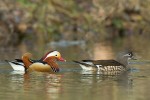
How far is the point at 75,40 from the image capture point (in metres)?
34.0

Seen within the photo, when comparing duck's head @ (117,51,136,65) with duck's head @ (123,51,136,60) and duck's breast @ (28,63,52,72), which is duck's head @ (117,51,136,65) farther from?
duck's breast @ (28,63,52,72)

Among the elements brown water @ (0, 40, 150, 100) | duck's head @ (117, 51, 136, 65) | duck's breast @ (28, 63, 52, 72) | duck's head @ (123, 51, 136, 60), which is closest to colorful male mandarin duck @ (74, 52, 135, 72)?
brown water @ (0, 40, 150, 100)

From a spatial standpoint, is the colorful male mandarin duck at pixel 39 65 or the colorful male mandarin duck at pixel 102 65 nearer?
the colorful male mandarin duck at pixel 39 65

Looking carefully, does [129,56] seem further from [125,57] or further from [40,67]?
[40,67]

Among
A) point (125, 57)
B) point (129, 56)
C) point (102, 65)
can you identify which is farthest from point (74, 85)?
point (129, 56)

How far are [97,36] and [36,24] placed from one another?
3.56m

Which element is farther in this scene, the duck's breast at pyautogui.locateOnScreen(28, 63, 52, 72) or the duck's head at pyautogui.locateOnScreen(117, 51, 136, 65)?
the duck's head at pyautogui.locateOnScreen(117, 51, 136, 65)

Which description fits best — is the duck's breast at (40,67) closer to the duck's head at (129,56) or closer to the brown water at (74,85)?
the brown water at (74,85)

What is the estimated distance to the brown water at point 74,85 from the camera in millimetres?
13227

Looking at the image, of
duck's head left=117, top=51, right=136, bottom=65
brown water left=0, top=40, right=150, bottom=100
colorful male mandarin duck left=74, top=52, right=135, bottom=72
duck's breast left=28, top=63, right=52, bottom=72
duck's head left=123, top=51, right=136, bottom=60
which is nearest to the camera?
brown water left=0, top=40, right=150, bottom=100

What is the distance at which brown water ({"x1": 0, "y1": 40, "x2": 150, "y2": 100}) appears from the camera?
13227 millimetres

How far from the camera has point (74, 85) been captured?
15.0m

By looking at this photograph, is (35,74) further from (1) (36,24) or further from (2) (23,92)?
(1) (36,24)

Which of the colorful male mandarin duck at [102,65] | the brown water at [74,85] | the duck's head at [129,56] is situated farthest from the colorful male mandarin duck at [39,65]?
the duck's head at [129,56]
